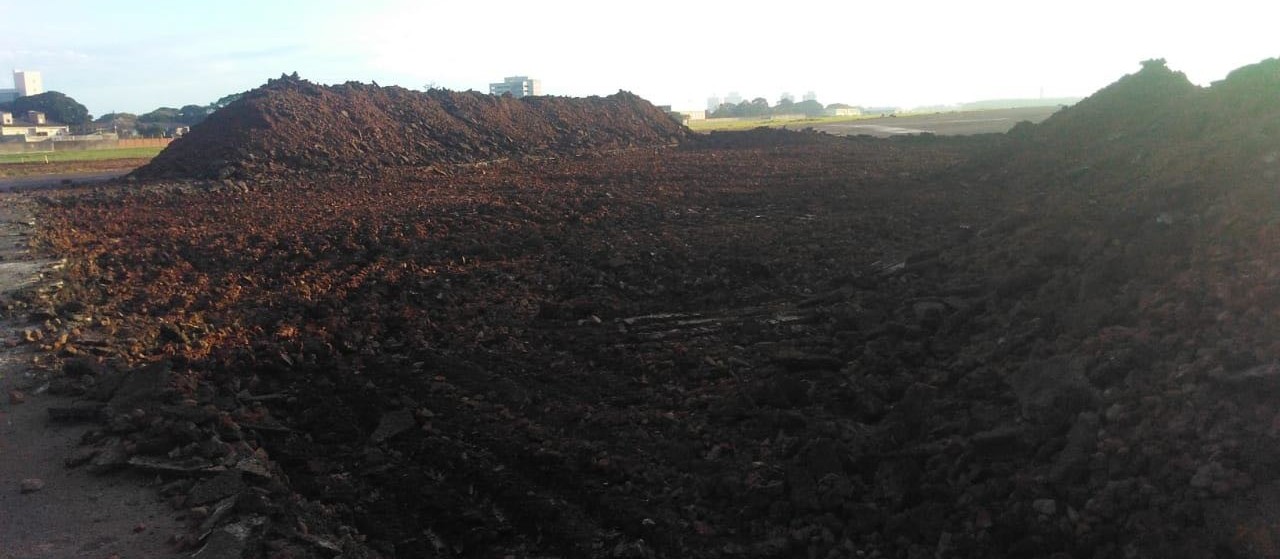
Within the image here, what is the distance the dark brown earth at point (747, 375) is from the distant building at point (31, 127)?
192 ft

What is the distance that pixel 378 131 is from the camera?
29.9 meters

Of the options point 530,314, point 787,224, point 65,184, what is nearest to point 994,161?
point 787,224

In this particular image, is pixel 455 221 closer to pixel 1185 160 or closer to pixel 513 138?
pixel 1185 160

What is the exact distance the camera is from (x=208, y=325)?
921cm

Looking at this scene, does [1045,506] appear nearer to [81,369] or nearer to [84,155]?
[81,369]

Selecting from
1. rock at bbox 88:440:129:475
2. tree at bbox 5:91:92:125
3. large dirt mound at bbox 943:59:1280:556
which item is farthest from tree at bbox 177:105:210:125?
large dirt mound at bbox 943:59:1280:556

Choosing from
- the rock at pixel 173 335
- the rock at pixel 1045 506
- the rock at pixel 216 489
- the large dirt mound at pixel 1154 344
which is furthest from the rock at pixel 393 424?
the rock at pixel 1045 506

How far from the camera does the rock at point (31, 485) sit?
5.39m

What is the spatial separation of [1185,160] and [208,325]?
11558 millimetres

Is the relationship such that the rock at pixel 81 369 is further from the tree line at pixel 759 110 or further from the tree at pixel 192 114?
the tree line at pixel 759 110

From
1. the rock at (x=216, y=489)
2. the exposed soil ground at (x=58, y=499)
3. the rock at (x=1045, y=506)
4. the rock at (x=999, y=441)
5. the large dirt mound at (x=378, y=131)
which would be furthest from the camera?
the large dirt mound at (x=378, y=131)

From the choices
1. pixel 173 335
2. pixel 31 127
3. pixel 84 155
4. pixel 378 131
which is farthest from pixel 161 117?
pixel 173 335

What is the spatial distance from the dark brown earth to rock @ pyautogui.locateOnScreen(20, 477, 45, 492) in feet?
1.92

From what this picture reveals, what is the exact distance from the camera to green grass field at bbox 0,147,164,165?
41531 mm
